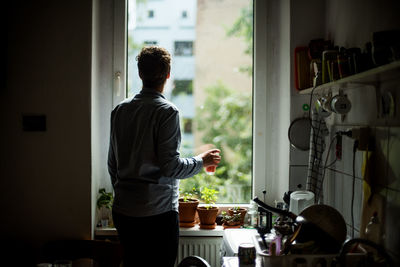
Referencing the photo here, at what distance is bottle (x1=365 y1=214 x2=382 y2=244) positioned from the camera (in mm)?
1384

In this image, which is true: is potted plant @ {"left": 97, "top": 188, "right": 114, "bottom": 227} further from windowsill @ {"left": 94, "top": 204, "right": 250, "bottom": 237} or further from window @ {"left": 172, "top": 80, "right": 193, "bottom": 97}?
window @ {"left": 172, "top": 80, "right": 193, "bottom": 97}

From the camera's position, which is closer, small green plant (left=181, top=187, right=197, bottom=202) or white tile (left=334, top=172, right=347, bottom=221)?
white tile (left=334, top=172, right=347, bottom=221)

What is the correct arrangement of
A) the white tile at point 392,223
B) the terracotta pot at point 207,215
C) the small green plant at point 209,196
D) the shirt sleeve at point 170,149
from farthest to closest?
the small green plant at point 209,196 < the terracotta pot at point 207,215 < the shirt sleeve at point 170,149 < the white tile at point 392,223

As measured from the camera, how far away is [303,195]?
74.5 inches

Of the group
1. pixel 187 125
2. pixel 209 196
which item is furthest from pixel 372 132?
pixel 187 125

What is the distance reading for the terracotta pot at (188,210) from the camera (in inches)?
90.5

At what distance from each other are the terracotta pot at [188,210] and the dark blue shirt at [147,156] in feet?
1.75

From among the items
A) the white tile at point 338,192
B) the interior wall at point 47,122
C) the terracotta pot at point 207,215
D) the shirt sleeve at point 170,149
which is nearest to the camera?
the shirt sleeve at point 170,149

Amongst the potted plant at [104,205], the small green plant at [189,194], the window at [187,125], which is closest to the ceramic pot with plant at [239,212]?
the small green plant at [189,194]

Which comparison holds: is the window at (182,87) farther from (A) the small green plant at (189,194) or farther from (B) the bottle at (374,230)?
(B) the bottle at (374,230)

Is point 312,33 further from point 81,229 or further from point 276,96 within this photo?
point 81,229

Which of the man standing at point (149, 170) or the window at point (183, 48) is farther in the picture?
the window at point (183, 48)

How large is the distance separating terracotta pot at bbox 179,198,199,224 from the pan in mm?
882

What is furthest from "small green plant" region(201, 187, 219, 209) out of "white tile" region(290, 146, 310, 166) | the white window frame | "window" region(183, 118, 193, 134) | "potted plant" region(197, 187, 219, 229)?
"white tile" region(290, 146, 310, 166)
